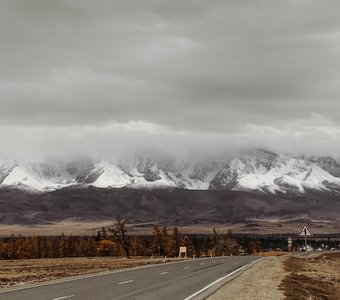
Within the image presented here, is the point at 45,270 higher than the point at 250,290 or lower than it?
higher

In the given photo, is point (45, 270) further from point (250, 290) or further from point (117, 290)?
point (250, 290)

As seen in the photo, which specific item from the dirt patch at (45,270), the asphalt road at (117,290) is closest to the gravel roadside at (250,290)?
the asphalt road at (117,290)

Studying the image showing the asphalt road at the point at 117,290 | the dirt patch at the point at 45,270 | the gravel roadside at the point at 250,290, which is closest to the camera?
the asphalt road at the point at 117,290

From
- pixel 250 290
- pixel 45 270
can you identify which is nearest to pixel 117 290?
pixel 250 290

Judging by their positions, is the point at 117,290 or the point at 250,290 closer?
the point at 117,290

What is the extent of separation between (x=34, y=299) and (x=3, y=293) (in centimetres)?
415

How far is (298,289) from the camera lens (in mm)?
33406

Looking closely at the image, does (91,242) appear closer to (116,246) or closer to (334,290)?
(116,246)

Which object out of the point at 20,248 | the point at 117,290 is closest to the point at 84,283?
the point at 117,290

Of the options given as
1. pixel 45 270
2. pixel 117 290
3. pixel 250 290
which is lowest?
pixel 250 290

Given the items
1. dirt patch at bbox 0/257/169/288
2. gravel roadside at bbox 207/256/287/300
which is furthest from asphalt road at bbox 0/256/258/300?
dirt patch at bbox 0/257/169/288

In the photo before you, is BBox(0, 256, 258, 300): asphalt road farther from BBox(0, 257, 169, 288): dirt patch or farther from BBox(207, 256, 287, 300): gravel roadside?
BBox(0, 257, 169, 288): dirt patch

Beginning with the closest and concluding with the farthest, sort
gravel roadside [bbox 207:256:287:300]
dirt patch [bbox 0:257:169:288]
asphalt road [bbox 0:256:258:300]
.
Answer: asphalt road [bbox 0:256:258:300], gravel roadside [bbox 207:256:287:300], dirt patch [bbox 0:257:169:288]

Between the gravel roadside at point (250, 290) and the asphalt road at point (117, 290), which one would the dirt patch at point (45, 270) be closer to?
the asphalt road at point (117, 290)
